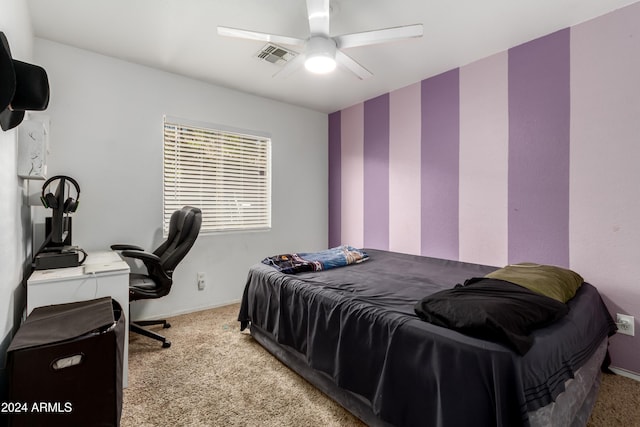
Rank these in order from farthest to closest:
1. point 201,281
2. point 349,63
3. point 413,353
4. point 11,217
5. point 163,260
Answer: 1. point 201,281
2. point 163,260
3. point 349,63
4. point 11,217
5. point 413,353

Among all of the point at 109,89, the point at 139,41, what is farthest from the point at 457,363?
the point at 109,89

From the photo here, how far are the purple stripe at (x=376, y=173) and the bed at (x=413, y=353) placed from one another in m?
A: 1.29

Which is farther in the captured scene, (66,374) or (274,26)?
(274,26)

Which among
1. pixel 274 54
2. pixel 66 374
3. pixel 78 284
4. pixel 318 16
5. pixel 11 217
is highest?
pixel 274 54

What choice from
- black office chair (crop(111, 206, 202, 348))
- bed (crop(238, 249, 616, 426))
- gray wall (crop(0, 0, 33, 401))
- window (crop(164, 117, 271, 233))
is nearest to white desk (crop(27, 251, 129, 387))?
gray wall (crop(0, 0, 33, 401))

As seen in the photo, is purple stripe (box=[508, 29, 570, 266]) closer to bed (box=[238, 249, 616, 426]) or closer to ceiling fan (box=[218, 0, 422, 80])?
bed (box=[238, 249, 616, 426])

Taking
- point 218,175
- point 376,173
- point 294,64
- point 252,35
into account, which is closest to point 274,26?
point 294,64

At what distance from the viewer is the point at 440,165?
308cm

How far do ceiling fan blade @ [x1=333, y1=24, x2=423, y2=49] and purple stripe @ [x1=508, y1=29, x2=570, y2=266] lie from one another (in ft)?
4.40

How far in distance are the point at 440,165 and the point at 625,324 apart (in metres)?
1.84

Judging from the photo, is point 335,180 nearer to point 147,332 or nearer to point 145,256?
point 145,256

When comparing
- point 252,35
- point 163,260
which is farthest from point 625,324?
point 163,260

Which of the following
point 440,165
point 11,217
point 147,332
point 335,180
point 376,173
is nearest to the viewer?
point 11,217

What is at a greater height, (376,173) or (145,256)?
(376,173)
